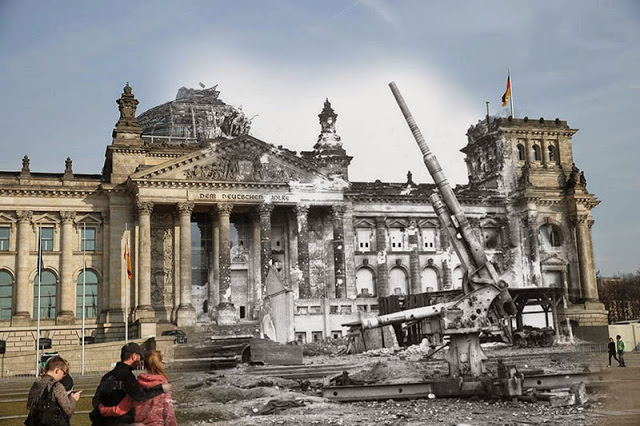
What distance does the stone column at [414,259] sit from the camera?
6619cm

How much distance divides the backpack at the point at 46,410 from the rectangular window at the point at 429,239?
59600 mm

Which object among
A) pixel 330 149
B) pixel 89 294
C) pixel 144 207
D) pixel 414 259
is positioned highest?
pixel 330 149

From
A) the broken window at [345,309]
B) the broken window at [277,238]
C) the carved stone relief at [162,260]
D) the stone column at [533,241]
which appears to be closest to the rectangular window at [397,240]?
the broken window at [277,238]

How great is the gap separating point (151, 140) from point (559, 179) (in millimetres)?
40819

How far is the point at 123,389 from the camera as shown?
29.9ft

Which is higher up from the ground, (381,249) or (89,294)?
(381,249)

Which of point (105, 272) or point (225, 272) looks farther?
point (105, 272)

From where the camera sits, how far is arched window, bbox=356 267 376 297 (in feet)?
216

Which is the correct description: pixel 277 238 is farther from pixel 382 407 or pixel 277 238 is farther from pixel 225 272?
pixel 382 407

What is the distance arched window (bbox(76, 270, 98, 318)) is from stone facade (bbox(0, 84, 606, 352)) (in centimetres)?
17

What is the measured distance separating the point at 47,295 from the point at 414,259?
3294 centimetres

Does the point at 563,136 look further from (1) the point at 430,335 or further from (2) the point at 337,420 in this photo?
(2) the point at 337,420

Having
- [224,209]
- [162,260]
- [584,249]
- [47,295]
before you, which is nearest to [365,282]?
[224,209]

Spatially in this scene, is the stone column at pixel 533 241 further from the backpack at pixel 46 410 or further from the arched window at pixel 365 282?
the backpack at pixel 46 410
